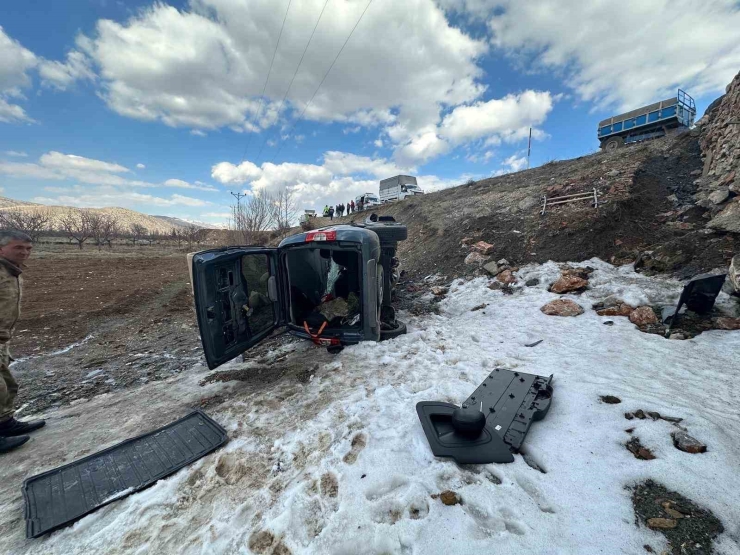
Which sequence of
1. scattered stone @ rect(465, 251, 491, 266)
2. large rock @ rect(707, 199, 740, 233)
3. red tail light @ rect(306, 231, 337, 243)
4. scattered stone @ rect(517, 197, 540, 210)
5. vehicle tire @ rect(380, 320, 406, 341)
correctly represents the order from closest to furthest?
red tail light @ rect(306, 231, 337, 243), vehicle tire @ rect(380, 320, 406, 341), large rock @ rect(707, 199, 740, 233), scattered stone @ rect(465, 251, 491, 266), scattered stone @ rect(517, 197, 540, 210)

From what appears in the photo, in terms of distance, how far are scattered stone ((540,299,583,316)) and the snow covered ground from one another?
3.14 feet

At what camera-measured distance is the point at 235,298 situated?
430cm

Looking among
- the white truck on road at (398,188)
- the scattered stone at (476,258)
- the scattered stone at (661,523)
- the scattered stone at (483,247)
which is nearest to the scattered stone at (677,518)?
the scattered stone at (661,523)

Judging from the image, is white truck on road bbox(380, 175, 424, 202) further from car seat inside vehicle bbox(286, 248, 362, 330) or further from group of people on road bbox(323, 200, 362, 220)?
car seat inside vehicle bbox(286, 248, 362, 330)

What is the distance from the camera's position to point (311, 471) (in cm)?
235

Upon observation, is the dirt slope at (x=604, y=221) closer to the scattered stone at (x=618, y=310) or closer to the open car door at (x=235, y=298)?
the scattered stone at (x=618, y=310)

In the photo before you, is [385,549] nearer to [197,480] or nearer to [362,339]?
[197,480]

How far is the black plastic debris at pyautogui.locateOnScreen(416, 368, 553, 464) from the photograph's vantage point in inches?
93.0

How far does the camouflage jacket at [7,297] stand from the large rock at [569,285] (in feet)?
26.2

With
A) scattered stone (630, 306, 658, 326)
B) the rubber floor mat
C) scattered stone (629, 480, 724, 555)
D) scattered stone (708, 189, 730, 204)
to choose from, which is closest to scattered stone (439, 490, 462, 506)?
scattered stone (629, 480, 724, 555)

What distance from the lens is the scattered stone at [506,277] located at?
7.12 meters

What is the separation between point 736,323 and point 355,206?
28.7m

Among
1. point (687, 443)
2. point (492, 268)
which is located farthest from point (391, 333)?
point (492, 268)

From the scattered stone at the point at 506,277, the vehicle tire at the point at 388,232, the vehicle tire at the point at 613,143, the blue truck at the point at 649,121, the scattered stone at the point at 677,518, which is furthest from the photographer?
the vehicle tire at the point at 613,143
